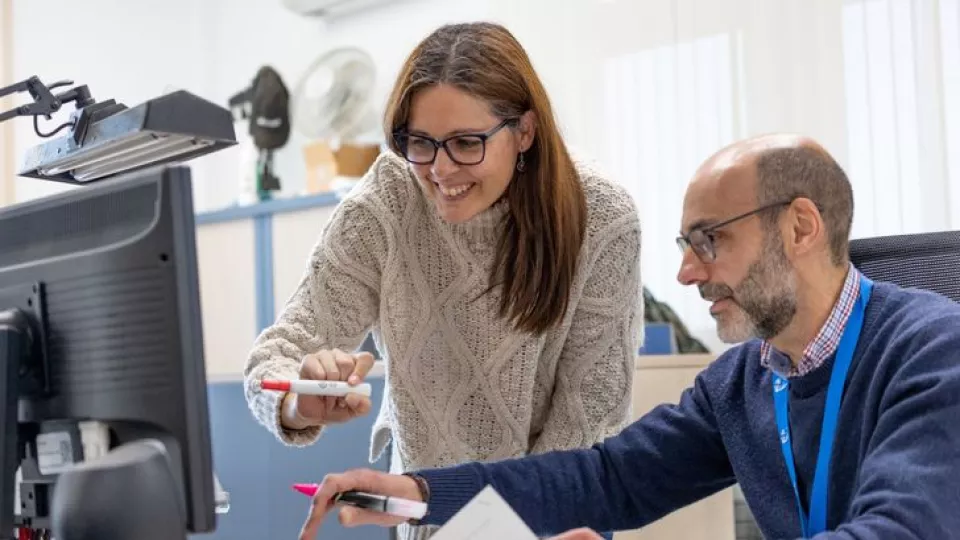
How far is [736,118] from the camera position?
359 centimetres

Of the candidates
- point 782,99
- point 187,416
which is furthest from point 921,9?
point 187,416

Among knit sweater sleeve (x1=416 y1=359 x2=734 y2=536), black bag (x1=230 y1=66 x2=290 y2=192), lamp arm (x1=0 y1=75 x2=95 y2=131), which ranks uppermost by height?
black bag (x1=230 y1=66 x2=290 y2=192)

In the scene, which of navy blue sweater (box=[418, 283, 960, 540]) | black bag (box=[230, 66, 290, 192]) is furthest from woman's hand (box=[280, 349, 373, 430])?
black bag (box=[230, 66, 290, 192])

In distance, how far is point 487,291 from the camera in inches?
67.4

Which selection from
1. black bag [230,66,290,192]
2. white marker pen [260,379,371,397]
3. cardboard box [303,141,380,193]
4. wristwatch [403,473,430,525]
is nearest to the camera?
white marker pen [260,379,371,397]

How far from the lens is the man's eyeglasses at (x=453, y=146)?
5.18ft

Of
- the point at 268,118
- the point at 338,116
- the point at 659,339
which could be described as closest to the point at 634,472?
the point at 659,339

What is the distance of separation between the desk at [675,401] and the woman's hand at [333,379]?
5.31 ft

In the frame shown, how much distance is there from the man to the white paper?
4.1 inches

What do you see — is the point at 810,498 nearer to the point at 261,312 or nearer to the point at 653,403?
the point at 653,403

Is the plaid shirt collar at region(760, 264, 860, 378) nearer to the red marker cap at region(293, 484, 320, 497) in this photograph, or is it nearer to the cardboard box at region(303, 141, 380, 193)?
the red marker cap at region(293, 484, 320, 497)

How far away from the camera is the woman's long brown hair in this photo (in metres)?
1.61

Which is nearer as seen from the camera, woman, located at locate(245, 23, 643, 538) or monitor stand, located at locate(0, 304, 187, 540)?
monitor stand, located at locate(0, 304, 187, 540)

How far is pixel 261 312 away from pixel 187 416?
10.8 ft
